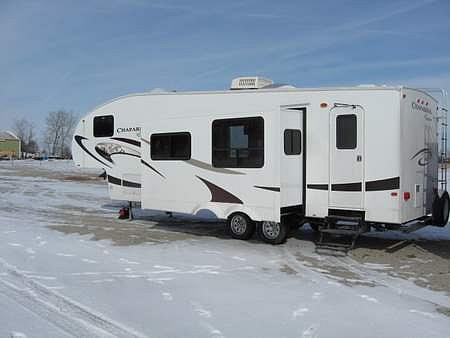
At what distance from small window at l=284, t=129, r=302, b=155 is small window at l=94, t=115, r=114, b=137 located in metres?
5.28

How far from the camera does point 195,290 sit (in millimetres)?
6496

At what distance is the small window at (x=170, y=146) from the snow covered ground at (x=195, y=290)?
1.73 m

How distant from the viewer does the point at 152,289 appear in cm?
652

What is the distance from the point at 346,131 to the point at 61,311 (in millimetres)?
5941

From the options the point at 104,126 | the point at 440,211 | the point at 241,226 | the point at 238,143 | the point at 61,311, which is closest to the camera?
the point at 61,311

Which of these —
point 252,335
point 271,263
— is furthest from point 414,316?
point 271,263

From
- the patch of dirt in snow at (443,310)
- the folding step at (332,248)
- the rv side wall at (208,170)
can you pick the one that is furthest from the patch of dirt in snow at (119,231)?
the patch of dirt in snow at (443,310)

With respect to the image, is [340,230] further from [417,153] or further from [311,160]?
[417,153]

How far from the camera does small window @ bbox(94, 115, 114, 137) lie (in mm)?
12891

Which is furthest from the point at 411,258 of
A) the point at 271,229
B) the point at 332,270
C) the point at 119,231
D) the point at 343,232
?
the point at 119,231

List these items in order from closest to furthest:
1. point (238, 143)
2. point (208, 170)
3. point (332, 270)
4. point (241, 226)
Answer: point (332, 270) < point (238, 143) < point (241, 226) < point (208, 170)

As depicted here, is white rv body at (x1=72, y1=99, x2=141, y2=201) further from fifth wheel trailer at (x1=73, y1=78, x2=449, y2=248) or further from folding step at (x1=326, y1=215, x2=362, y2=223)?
folding step at (x1=326, y1=215, x2=362, y2=223)

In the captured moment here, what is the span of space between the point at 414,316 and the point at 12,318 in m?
4.31

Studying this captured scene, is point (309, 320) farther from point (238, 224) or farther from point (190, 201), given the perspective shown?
point (190, 201)
